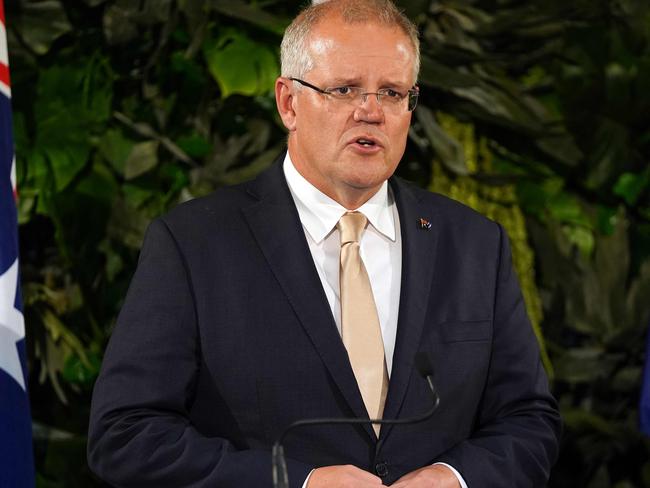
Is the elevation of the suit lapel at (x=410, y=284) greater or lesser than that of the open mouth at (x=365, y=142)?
lesser

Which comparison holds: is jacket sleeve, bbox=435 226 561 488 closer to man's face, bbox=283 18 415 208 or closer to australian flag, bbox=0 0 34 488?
man's face, bbox=283 18 415 208

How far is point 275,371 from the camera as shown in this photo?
1.73 m

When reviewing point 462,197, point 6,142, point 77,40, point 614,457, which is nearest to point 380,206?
point 6,142

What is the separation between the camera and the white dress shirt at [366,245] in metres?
1.83

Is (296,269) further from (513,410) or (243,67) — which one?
(243,67)

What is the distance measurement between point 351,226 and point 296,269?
0.13 m

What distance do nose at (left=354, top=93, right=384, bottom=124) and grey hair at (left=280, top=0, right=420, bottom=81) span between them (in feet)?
0.35

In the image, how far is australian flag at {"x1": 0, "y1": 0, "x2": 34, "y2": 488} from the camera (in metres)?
2.36

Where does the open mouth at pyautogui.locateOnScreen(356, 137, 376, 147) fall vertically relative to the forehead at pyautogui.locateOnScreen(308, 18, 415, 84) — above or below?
below

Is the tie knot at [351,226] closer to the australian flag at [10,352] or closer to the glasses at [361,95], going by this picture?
the glasses at [361,95]

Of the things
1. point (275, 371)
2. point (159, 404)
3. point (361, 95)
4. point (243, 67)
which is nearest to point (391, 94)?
point (361, 95)

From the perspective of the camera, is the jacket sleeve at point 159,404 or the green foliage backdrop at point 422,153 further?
the green foliage backdrop at point 422,153

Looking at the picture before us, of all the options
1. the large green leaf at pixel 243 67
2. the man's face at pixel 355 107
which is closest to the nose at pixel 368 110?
the man's face at pixel 355 107

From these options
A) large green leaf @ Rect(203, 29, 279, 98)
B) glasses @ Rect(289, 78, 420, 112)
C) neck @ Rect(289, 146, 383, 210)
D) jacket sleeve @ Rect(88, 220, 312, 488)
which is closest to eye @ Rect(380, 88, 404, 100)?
glasses @ Rect(289, 78, 420, 112)
